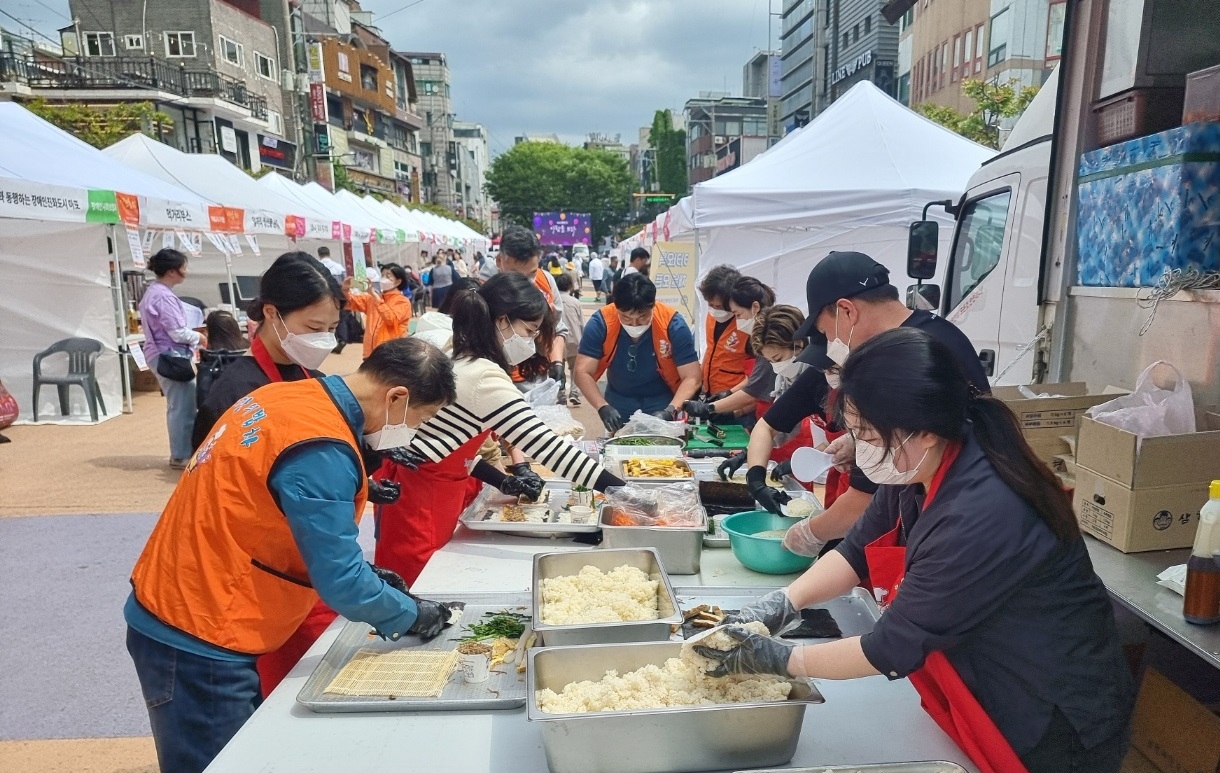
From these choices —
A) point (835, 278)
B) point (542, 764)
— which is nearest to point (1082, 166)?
point (835, 278)

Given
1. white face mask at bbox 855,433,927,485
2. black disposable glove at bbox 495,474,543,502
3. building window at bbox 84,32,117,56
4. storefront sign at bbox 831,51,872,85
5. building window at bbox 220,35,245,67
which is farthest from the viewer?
storefront sign at bbox 831,51,872,85

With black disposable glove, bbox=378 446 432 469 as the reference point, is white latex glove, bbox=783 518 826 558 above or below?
below

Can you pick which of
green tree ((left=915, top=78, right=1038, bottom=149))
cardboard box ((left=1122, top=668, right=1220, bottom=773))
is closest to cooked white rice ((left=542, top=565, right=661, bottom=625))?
cardboard box ((left=1122, top=668, right=1220, bottom=773))

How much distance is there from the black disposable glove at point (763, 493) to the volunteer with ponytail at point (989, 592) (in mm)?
1317

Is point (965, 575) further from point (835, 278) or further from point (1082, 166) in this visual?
point (1082, 166)

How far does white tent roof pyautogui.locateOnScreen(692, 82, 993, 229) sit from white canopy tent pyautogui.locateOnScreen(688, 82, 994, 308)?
0.03ft

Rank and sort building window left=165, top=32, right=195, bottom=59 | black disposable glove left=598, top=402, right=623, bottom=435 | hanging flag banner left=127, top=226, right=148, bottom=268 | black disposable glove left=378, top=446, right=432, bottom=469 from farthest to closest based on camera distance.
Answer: building window left=165, top=32, right=195, bottom=59 → hanging flag banner left=127, top=226, right=148, bottom=268 → black disposable glove left=598, top=402, right=623, bottom=435 → black disposable glove left=378, top=446, right=432, bottom=469

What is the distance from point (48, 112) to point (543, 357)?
19983mm

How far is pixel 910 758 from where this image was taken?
1532 millimetres

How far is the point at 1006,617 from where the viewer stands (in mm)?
1402

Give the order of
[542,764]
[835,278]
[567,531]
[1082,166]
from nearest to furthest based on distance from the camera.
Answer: [542,764] → [835,278] → [567,531] → [1082,166]

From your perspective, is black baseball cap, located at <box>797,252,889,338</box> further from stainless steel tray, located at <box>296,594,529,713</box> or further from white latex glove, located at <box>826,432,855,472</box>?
stainless steel tray, located at <box>296,594,529,713</box>

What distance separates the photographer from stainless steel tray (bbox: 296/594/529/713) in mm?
1693

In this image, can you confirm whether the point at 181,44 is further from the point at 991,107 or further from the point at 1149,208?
the point at 1149,208
